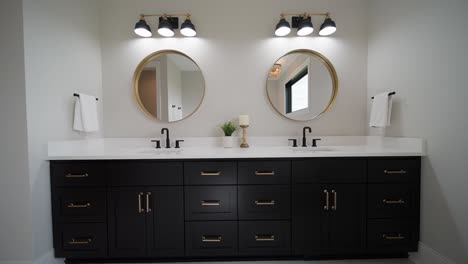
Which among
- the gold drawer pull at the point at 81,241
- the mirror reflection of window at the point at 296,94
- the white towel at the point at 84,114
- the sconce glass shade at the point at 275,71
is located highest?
the sconce glass shade at the point at 275,71

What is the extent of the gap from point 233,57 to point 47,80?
1595 mm

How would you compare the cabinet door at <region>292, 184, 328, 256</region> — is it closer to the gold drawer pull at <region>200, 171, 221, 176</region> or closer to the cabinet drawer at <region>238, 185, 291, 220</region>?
the cabinet drawer at <region>238, 185, 291, 220</region>

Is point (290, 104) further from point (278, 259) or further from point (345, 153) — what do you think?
point (278, 259)

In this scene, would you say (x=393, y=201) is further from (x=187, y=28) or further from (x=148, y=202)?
(x=187, y=28)

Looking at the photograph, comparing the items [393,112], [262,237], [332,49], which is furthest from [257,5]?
[262,237]

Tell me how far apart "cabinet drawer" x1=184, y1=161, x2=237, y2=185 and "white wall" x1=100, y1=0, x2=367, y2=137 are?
628mm

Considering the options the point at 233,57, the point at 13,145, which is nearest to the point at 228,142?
the point at 233,57

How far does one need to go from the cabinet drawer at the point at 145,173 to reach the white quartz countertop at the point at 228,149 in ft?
0.20

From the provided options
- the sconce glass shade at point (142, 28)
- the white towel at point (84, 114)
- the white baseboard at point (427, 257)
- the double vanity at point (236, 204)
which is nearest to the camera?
the white baseboard at point (427, 257)

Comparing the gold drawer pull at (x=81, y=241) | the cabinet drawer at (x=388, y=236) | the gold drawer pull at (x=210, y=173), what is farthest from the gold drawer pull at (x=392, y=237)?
the gold drawer pull at (x=81, y=241)

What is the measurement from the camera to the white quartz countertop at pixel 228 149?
1438 millimetres

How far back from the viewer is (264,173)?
57.5 inches

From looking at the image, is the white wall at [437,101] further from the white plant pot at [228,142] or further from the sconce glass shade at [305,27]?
the white plant pot at [228,142]

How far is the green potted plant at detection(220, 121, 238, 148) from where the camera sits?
1.90 meters
